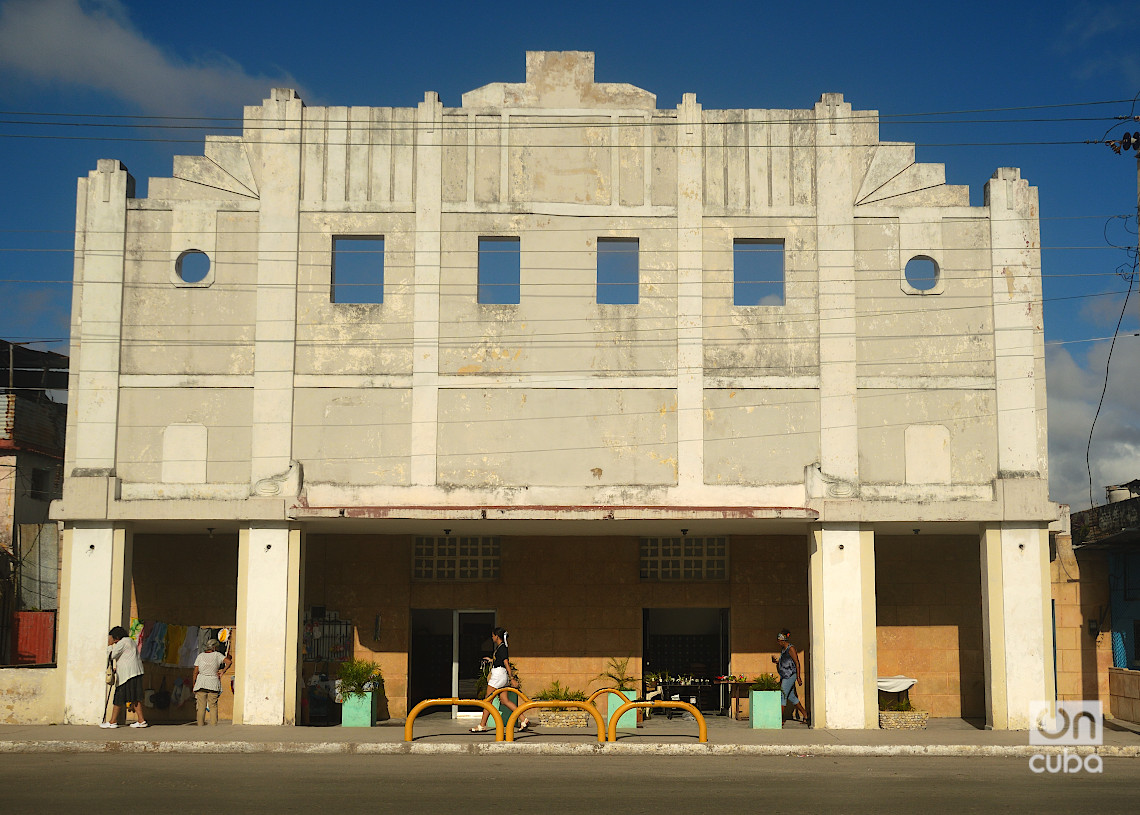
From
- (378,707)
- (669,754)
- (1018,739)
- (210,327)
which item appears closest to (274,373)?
(210,327)

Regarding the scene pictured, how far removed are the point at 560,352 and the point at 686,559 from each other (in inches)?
220

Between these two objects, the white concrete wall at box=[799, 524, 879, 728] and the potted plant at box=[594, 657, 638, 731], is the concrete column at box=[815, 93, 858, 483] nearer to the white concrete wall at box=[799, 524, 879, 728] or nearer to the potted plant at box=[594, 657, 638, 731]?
the white concrete wall at box=[799, 524, 879, 728]

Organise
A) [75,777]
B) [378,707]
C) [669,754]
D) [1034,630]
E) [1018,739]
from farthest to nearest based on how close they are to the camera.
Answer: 1. [378,707]
2. [1034,630]
3. [1018,739]
4. [669,754]
5. [75,777]

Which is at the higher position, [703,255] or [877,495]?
[703,255]

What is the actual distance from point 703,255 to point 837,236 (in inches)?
99.6

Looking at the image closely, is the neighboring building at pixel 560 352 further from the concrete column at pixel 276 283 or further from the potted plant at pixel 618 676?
the potted plant at pixel 618 676

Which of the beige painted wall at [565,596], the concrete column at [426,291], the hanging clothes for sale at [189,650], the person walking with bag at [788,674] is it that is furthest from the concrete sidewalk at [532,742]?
the concrete column at [426,291]

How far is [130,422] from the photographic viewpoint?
2034 centimetres

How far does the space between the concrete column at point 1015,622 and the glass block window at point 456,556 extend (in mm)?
9661

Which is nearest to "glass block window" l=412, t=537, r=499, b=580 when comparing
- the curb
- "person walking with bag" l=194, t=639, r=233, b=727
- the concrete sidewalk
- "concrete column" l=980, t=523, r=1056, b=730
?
the concrete sidewalk

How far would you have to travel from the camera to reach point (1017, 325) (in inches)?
808

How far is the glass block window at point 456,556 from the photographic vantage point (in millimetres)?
23094

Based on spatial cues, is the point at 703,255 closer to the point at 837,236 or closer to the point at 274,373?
the point at 837,236

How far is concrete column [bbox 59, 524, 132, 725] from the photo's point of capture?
19.5m
